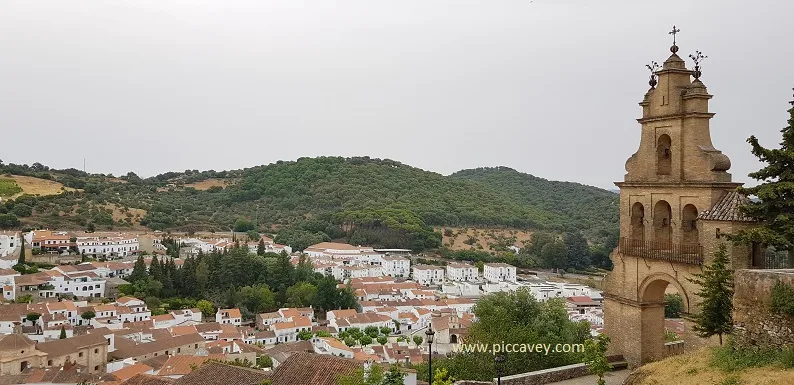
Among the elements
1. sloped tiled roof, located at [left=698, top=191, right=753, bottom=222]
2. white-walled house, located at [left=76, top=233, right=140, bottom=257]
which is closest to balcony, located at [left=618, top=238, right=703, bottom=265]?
sloped tiled roof, located at [left=698, top=191, right=753, bottom=222]

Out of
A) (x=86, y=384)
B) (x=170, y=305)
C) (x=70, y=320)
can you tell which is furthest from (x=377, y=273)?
(x=86, y=384)

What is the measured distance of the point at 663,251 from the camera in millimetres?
11391

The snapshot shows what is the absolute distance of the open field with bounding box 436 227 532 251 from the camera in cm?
8925

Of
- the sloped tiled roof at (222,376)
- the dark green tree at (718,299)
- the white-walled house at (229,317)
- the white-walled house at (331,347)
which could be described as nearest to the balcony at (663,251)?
the dark green tree at (718,299)

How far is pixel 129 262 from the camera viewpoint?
56.7m

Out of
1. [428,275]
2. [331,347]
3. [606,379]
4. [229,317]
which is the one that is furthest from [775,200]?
[428,275]

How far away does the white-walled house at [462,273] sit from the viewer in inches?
2784

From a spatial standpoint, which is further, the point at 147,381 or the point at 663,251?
the point at 147,381

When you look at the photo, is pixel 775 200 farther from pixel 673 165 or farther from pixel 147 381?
pixel 147 381

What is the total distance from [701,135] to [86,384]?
25066mm

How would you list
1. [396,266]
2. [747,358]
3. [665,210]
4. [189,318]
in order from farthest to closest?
1. [396,266]
2. [189,318]
3. [665,210]
4. [747,358]

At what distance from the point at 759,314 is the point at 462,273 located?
64059 mm

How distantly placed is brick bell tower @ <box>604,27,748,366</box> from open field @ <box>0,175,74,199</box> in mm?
80787

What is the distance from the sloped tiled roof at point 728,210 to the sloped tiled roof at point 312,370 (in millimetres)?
8329
